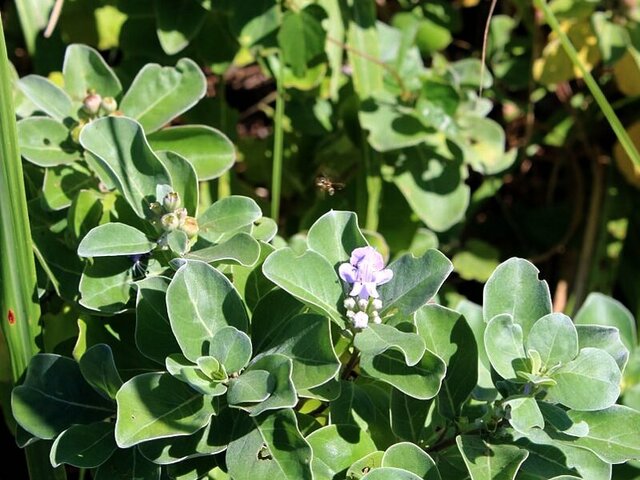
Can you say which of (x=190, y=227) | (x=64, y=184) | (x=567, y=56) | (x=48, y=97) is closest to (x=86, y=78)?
(x=48, y=97)

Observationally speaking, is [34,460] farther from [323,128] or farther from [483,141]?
[483,141]

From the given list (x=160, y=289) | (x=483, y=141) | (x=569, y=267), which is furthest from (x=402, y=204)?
(x=160, y=289)

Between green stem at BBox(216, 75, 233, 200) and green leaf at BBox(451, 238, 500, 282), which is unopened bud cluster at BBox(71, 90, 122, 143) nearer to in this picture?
green stem at BBox(216, 75, 233, 200)

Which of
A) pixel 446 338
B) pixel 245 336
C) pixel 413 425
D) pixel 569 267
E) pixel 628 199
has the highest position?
pixel 245 336

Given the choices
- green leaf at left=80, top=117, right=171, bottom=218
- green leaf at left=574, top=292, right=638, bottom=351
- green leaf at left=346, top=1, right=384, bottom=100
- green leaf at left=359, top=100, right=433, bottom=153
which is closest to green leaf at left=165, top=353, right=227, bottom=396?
green leaf at left=80, top=117, right=171, bottom=218

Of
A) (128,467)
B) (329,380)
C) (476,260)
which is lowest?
(476,260)

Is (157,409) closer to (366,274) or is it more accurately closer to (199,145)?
(366,274)
